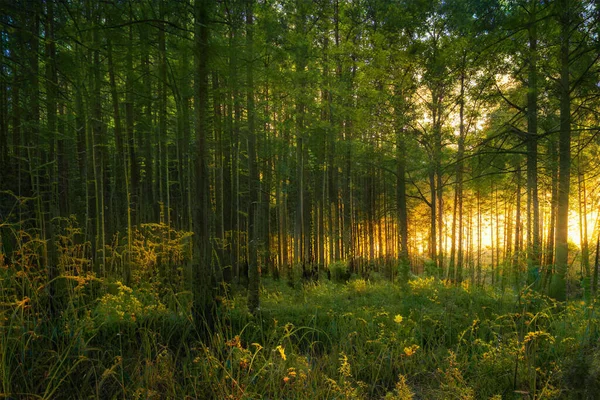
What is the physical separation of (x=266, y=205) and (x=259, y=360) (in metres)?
7.25

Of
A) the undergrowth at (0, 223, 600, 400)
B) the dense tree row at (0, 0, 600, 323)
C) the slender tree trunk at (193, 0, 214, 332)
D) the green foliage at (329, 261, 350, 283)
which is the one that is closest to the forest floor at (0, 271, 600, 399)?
the undergrowth at (0, 223, 600, 400)

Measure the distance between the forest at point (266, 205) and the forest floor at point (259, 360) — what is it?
0.10 ft

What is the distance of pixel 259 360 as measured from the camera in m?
3.29

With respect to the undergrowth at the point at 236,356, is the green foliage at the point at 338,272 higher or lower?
lower

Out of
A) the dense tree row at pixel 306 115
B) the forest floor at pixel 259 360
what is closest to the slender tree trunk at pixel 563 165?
the dense tree row at pixel 306 115

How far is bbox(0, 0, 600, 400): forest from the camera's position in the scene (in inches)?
109

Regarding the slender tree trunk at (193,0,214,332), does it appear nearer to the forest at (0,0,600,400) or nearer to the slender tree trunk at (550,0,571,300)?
the forest at (0,0,600,400)

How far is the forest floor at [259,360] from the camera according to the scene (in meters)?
2.46

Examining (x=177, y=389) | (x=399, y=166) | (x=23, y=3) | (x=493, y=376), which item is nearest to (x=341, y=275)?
(x=399, y=166)

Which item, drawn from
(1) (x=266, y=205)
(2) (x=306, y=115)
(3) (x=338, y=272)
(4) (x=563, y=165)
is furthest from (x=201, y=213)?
(3) (x=338, y=272)

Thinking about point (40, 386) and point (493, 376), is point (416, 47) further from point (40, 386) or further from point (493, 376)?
point (40, 386)

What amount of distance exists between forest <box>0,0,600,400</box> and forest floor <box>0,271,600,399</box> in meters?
0.03

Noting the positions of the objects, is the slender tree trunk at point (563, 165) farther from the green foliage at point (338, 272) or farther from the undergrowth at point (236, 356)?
the green foliage at point (338, 272)

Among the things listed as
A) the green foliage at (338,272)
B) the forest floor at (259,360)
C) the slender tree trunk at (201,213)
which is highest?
the slender tree trunk at (201,213)
